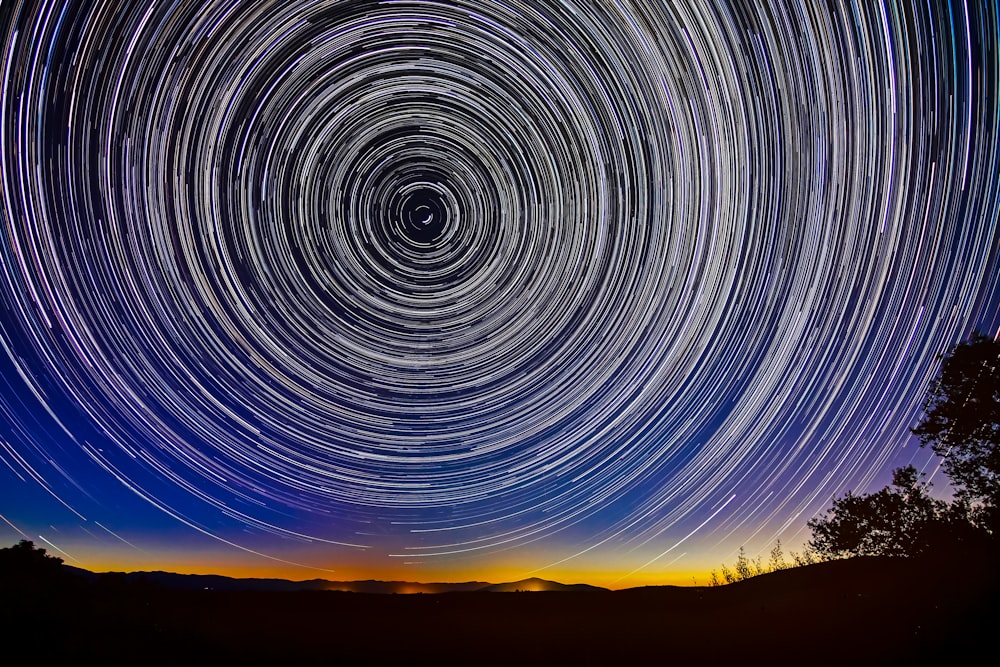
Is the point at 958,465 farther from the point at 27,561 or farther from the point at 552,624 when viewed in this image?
the point at 27,561

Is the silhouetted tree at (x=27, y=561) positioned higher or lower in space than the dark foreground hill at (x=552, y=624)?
higher

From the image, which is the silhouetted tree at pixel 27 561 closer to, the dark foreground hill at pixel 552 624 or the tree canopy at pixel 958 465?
the dark foreground hill at pixel 552 624

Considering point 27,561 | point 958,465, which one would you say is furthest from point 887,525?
point 27,561

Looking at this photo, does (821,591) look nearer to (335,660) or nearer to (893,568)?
(893,568)

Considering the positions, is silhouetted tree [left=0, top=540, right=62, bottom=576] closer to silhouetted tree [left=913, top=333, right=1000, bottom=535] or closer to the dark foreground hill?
the dark foreground hill

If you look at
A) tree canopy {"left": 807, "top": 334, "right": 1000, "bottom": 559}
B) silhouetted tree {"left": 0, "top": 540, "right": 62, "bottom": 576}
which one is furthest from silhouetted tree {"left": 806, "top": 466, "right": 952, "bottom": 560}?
silhouetted tree {"left": 0, "top": 540, "right": 62, "bottom": 576}

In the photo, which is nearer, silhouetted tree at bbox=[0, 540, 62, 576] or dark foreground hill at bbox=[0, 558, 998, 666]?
dark foreground hill at bbox=[0, 558, 998, 666]

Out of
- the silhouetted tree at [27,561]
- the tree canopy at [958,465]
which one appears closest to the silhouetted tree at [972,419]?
the tree canopy at [958,465]

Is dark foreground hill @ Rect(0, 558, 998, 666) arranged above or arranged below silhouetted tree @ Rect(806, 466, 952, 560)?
below
